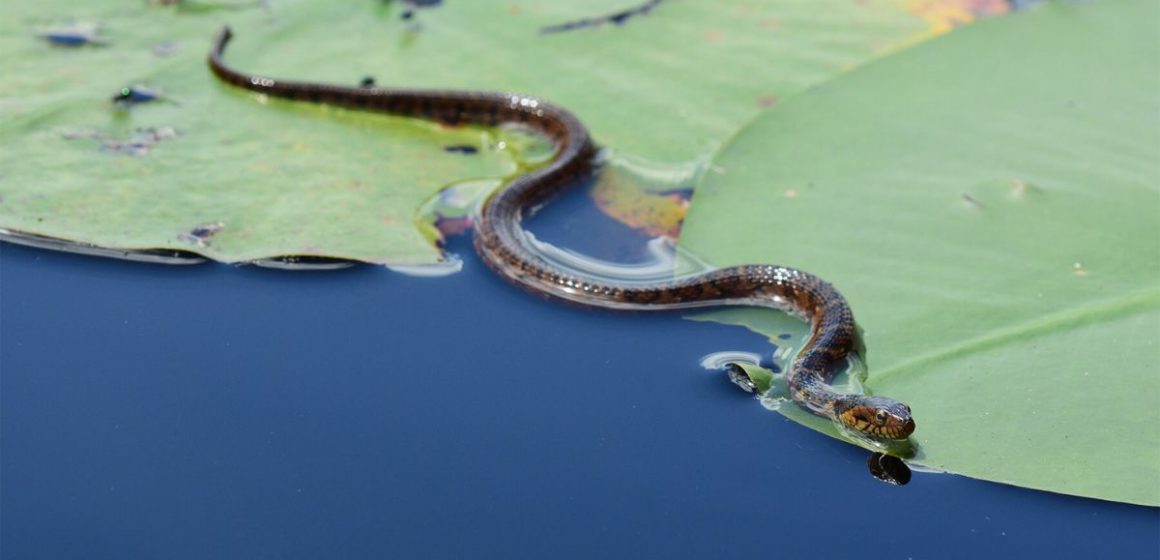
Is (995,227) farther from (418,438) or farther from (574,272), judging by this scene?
(418,438)

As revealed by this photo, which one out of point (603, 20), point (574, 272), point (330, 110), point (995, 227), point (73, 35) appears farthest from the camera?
point (603, 20)

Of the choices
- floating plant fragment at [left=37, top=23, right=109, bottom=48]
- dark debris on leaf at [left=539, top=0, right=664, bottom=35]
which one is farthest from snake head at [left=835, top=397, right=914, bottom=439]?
floating plant fragment at [left=37, top=23, right=109, bottom=48]

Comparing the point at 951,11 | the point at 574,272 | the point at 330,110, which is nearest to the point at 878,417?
the point at 574,272

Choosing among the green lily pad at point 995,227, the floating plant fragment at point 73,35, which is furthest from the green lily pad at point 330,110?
the green lily pad at point 995,227

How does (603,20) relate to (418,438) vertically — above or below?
above

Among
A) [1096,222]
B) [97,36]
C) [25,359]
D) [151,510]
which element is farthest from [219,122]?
[1096,222]

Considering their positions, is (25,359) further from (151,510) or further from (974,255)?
(974,255)
